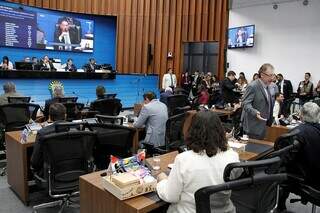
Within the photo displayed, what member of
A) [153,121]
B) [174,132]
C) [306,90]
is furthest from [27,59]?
[306,90]

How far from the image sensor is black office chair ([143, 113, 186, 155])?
167 inches

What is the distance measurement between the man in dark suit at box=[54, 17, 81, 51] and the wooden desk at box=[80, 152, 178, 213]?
32.3 ft

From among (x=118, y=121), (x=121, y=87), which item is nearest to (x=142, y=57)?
(x=121, y=87)

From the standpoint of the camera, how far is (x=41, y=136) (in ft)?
9.49

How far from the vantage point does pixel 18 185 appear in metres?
3.74

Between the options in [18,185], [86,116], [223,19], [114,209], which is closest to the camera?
[114,209]

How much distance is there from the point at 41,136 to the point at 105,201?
104 centimetres

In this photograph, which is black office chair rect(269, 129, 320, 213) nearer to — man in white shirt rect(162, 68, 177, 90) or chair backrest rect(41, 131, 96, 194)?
chair backrest rect(41, 131, 96, 194)

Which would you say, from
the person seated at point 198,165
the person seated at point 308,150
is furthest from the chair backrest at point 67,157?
the person seated at point 308,150

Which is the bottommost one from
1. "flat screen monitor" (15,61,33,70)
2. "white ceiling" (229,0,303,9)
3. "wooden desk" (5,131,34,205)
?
"wooden desk" (5,131,34,205)

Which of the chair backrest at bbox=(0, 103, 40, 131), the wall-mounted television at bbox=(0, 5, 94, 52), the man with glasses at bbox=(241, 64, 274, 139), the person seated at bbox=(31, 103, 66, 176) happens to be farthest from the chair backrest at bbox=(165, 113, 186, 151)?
the wall-mounted television at bbox=(0, 5, 94, 52)

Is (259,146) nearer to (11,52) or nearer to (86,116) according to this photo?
(86,116)

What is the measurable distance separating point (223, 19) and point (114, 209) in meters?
11.3

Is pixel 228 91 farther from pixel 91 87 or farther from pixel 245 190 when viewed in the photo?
pixel 245 190
